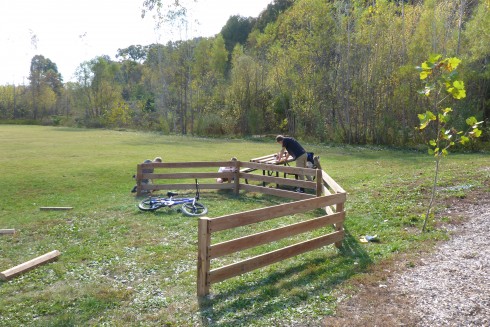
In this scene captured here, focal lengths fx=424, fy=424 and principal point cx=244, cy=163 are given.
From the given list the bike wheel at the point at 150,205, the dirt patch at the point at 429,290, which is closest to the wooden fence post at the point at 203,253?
the dirt patch at the point at 429,290

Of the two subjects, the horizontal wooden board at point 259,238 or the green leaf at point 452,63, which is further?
the green leaf at point 452,63

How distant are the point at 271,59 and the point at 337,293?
34461 millimetres

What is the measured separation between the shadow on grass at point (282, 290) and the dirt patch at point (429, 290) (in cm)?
36

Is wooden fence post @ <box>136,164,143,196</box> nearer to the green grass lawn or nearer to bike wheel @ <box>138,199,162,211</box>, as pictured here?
the green grass lawn

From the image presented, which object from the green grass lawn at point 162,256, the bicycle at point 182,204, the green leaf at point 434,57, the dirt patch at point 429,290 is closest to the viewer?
the dirt patch at point 429,290

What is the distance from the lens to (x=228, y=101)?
41.3 metres

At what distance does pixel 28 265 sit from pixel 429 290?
570 cm

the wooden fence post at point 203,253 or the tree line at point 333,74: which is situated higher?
the tree line at point 333,74

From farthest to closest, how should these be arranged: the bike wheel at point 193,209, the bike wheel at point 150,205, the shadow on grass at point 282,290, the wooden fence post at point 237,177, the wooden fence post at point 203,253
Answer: the wooden fence post at point 237,177
the bike wheel at point 150,205
the bike wheel at point 193,209
the wooden fence post at point 203,253
the shadow on grass at point 282,290

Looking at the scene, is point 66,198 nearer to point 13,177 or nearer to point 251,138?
point 13,177

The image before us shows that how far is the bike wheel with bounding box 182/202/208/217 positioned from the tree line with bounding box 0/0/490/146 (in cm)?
1799

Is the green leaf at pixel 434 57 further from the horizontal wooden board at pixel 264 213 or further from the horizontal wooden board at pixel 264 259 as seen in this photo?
the horizontal wooden board at pixel 264 259

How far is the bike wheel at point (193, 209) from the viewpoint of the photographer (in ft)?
31.9

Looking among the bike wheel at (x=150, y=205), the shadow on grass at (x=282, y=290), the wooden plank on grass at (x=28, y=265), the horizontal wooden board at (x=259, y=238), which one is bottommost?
the wooden plank on grass at (x=28, y=265)
